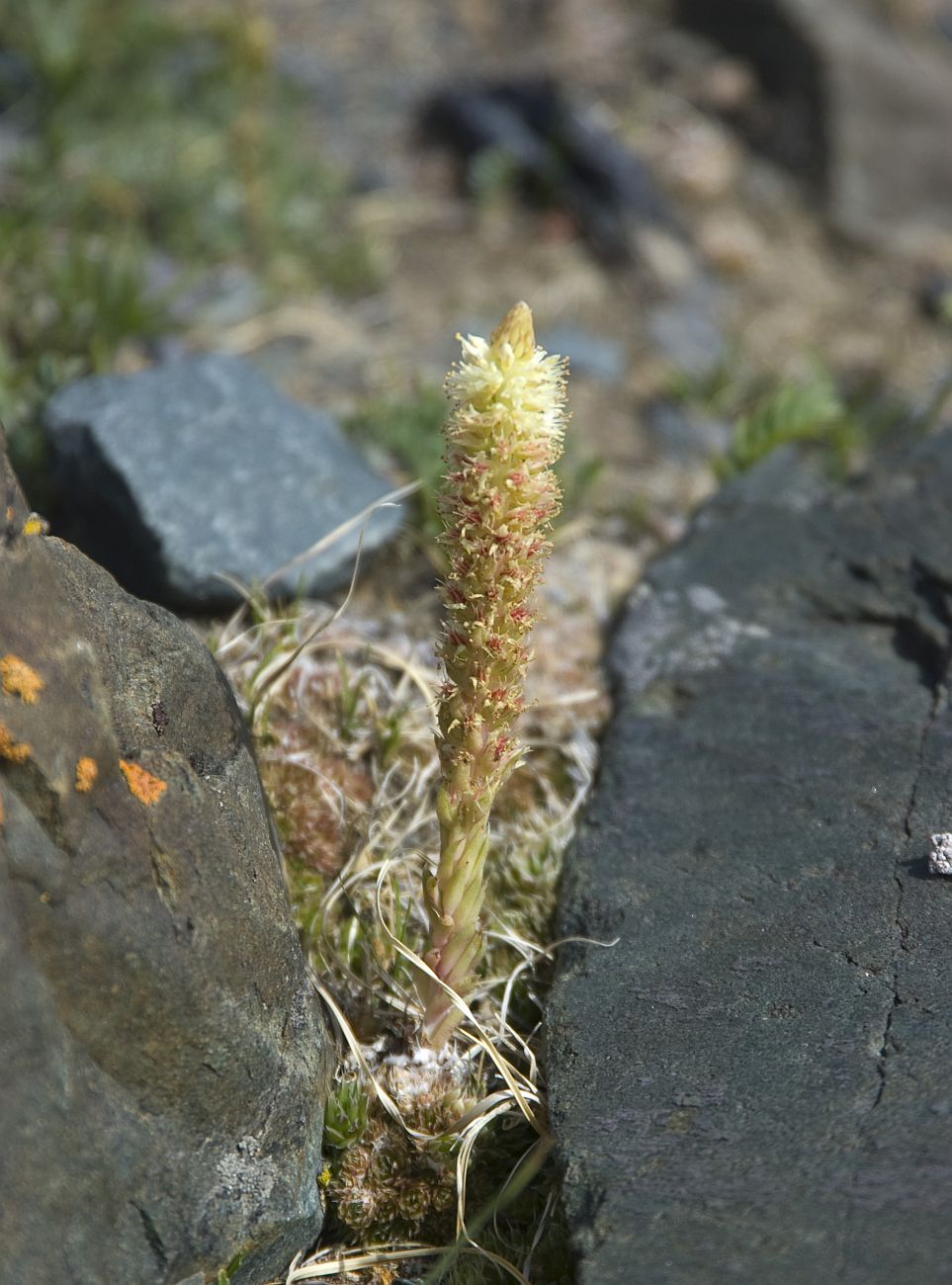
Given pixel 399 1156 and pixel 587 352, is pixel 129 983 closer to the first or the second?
pixel 399 1156

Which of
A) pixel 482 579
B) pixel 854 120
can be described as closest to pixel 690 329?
pixel 854 120

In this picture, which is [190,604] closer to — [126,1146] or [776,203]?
[126,1146]

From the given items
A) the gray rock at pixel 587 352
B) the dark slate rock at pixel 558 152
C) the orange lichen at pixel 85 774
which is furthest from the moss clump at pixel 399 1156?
the dark slate rock at pixel 558 152

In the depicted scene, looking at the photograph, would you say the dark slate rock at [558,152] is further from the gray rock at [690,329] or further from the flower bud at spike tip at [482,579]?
the flower bud at spike tip at [482,579]

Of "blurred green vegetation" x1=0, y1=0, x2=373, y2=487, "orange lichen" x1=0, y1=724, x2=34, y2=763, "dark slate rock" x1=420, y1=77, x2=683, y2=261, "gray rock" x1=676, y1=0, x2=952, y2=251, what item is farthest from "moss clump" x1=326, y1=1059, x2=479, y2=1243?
"gray rock" x1=676, y1=0, x2=952, y2=251

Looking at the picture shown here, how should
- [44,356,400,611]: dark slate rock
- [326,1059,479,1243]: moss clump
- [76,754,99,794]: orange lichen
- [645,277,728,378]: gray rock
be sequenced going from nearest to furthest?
[76,754,99,794]: orange lichen < [326,1059,479,1243]: moss clump < [44,356,400,611]: dark slate rock < [645,277,728,378]: gray rock

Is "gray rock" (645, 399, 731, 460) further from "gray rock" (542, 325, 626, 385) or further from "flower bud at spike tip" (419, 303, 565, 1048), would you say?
"flower bud at spike tip" (419, 303, 565, 1048)
